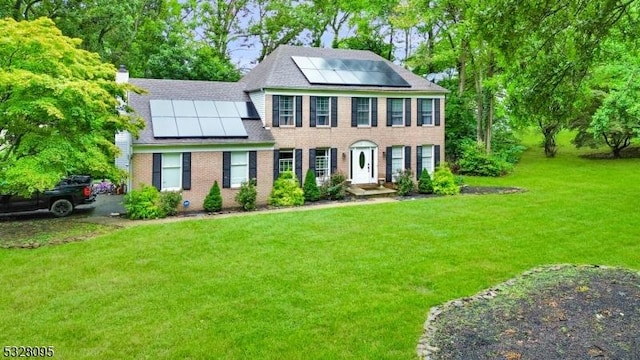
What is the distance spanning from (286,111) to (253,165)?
301 centimetres

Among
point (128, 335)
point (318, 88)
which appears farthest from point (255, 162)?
point (128, 335)

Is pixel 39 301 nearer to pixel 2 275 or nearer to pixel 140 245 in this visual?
pixel 2 275

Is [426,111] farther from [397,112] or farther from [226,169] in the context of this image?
[226,169]

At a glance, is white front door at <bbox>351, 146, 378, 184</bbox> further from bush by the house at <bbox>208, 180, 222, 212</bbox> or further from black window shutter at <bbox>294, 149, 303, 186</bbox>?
bush by the house at <bbox>208, 180, 222, 212</bbox>

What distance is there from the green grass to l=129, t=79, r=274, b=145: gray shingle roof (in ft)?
13.3

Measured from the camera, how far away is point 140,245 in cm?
1223

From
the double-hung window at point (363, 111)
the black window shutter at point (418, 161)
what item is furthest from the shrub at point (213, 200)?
the black window shutter at point (418, 161)

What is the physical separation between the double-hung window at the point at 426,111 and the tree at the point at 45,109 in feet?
48.9

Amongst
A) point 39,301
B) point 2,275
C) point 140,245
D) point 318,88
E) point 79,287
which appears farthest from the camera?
point 318,88

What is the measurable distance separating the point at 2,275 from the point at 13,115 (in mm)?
4866

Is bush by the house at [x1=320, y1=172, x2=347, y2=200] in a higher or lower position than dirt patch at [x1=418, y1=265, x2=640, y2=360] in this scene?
higher

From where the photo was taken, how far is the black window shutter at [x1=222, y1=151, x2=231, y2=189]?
18.5 meters

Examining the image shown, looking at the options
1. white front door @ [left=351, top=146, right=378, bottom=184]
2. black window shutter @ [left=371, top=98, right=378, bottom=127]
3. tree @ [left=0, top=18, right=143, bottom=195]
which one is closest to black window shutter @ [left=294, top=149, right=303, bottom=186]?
white front door @ [left=351, top=146, right=378, bottom=184]

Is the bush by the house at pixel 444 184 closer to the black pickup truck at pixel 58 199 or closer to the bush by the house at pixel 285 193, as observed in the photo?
the bush by the house at pixel 285 193
